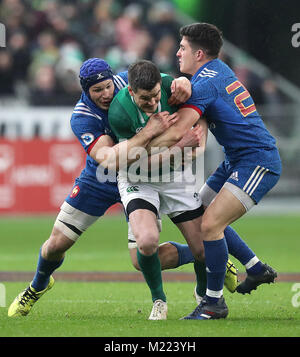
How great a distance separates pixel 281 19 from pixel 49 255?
13.1 metres

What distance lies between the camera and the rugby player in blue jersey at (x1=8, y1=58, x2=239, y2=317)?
23.6 feet

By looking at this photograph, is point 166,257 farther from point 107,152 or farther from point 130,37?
point 130,37

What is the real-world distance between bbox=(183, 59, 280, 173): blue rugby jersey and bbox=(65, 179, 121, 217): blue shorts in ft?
3.66

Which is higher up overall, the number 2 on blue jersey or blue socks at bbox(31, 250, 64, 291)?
the number 2 on blue jersey

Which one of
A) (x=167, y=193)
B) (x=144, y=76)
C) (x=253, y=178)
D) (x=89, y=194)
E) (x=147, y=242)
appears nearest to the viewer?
(x=144, y=76)

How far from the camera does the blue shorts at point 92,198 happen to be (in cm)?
773

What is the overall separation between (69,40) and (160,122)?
46.1 feet

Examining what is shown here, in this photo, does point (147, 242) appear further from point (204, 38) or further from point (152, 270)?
point (204, 38)

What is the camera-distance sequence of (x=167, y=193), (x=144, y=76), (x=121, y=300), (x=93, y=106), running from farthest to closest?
1. (x=121, y=300)
2. (x=93, y=106)
3. (x=167, y=193)
4. (x=144, y=76)

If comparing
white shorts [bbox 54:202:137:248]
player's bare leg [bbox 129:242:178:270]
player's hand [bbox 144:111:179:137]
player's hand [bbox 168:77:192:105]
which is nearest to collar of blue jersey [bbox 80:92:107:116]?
player's hand [bbox 144:111:179:137]

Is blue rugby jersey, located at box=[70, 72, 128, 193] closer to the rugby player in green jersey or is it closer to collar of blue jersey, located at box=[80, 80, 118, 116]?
collar of blue jersey, located at box=[80, 80, 118, 116]

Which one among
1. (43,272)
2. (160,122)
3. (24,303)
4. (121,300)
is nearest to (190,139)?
(160,122)

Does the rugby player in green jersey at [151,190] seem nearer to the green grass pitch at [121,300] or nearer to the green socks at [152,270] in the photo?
the green socks at [152,270]

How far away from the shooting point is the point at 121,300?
337 inches
